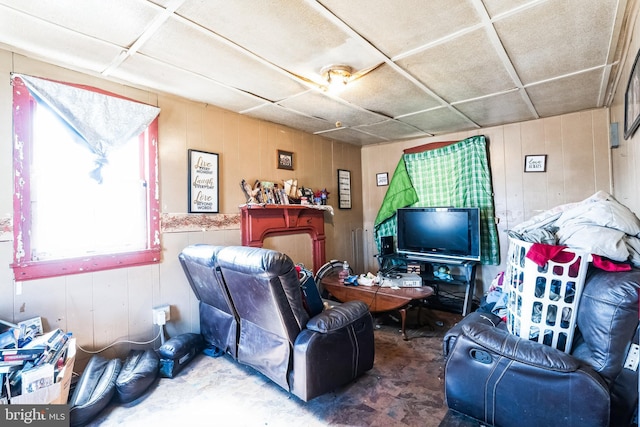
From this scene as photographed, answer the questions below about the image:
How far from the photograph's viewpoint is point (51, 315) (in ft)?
6.70

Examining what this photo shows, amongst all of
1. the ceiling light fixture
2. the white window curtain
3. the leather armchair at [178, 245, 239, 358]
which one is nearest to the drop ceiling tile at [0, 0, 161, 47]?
the white window curtain

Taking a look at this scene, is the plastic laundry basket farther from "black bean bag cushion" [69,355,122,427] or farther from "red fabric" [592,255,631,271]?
"black bean bag cushion" [69,355,122,427]

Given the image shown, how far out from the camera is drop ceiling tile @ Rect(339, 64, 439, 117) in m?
2.32

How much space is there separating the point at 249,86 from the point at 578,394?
278 centimetres

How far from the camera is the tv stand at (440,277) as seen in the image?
3559mm

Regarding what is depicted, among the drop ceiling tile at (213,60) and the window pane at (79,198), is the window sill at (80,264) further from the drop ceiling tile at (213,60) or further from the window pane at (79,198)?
the drop ceiling tile at (213,60)

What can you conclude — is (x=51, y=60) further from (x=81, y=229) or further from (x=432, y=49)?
(x=432, y=49)

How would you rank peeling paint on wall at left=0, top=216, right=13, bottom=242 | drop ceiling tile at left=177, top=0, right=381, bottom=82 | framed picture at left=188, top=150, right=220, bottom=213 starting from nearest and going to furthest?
drop ceiling tile at left=177, top=0, right=381, bottom=82 → peeling paint on wall at left=0, top=216, right=13, bottom=242 → framed picture at left=188, top=150, right=220, bottom=213

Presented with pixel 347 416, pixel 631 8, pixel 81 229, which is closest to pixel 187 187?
pixel 81 229

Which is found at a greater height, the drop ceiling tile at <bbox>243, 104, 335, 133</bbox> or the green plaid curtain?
the drop ceiling tile at <bbox>243, 104, 335, 133</bbox>

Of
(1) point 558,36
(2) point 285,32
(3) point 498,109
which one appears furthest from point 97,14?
(3) point 498,109

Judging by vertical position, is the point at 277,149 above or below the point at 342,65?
below

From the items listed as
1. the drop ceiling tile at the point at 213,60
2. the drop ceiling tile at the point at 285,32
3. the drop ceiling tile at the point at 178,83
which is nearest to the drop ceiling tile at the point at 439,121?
the drop ceiling tile at the point at 285,32

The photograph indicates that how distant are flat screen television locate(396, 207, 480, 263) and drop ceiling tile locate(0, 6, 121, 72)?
3380mm
